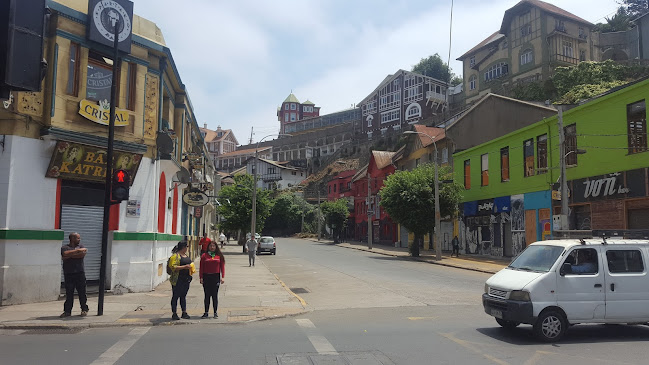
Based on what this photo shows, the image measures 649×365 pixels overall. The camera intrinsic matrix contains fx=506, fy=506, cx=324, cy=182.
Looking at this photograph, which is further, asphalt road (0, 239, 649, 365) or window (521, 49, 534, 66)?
window (521, 49, 534, 66)

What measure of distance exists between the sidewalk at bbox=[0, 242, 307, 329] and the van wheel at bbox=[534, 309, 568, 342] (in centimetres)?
556

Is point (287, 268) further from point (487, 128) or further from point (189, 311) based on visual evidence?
point (487, 128)

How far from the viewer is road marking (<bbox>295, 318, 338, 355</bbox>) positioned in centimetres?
780

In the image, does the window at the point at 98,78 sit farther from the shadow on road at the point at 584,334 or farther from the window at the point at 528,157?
the window at the point at 528,157

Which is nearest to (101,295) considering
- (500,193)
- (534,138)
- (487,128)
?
(534,138)

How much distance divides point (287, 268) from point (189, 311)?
1591 centimetres

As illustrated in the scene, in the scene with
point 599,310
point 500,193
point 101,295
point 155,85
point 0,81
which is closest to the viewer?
point 0,81

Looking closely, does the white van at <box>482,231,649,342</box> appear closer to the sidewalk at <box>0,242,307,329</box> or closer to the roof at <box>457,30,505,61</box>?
the sidewalk at <box>0,242,307,329</box>

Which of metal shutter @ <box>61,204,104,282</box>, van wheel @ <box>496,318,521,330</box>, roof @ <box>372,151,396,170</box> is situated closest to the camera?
van wheel @ <box>496,318,521,330</box>

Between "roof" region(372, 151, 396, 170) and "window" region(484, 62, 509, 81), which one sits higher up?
"window" region(484, 62, 509, 81)

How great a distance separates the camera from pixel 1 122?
1209cm

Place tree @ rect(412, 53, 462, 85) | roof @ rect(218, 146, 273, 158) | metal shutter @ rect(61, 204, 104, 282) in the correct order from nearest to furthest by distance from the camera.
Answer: metal shutter @ rect(61, 204, 104, 282), tree @ rect(412, 53, 462, 85), roof @ rect(218, 146, 273, 158)

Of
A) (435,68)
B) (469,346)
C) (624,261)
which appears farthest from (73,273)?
(435,68)

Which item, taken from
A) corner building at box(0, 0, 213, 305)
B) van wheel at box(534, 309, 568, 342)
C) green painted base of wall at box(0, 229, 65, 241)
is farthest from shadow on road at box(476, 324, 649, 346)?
green painted base of wall at box(0, 229, 65, 241)
